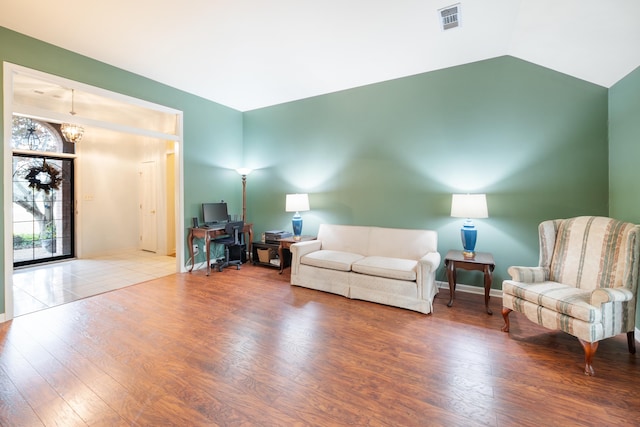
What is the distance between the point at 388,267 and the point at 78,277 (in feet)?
15.1

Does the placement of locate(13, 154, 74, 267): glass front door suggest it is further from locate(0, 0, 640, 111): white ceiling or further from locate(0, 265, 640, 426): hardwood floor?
locate(0, 0, 640, 111): white ceiling

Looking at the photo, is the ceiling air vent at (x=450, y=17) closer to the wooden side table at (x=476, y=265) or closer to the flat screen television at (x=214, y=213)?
the wooden side table at (x=476, y=265)

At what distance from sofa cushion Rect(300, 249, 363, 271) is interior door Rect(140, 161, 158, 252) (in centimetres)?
421

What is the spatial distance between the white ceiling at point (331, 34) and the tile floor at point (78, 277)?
2.94 metres

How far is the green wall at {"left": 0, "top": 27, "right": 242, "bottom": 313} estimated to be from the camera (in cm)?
285

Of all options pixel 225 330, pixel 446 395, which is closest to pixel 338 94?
pixel 225 330

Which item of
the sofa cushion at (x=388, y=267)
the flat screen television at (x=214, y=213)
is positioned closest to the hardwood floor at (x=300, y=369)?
the sofa cushion at (x=388, y=267)

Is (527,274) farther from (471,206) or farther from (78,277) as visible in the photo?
(78,277)

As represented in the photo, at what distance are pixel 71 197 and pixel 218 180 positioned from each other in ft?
10.3

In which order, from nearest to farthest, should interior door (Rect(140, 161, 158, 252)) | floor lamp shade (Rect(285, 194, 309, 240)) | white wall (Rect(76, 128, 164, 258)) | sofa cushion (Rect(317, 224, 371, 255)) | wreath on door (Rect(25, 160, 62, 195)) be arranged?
sofa cushion (Rect(317, 224, 371, 255))
floor lamp shade (Rect(285, 194, 309, 240))
wreath on door (Rect(25, 160, 62, 195))
white wall (Rect(76, 128, 164, 258))
interior door (Rect(140, 161, 158, 252))

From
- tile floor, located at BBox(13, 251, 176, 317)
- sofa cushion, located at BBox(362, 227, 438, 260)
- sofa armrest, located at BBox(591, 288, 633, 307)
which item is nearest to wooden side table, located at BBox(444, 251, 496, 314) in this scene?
sofa cushion, located at BBox(362, 227, 438, 260)

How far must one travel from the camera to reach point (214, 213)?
4617 mm

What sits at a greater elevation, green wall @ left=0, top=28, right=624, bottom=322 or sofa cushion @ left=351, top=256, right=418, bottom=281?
green wall @ left=0, top=28, right=624, bottom=322

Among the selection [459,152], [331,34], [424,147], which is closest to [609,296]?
[459,152]
